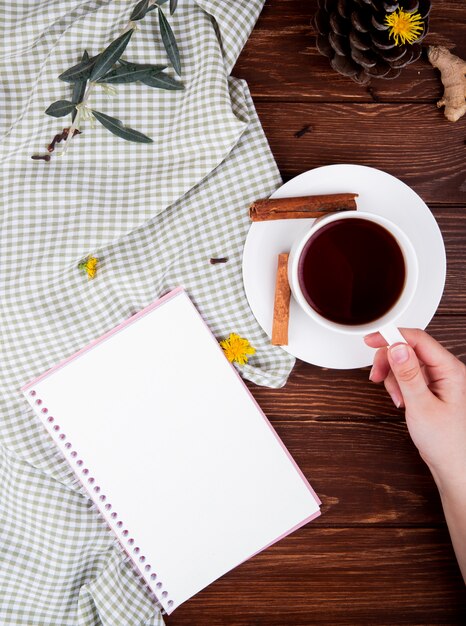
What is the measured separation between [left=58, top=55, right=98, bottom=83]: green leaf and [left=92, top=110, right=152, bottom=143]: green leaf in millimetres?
51

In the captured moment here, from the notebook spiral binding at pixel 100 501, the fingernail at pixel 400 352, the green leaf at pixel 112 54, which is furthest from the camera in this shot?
the notebook spiral binding at pixel 100 501

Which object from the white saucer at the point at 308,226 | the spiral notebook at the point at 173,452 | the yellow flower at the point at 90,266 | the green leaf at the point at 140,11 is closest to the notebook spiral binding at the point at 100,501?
the spiral notebook at the point at 173,452

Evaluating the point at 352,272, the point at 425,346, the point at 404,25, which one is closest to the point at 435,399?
the point at 425,346

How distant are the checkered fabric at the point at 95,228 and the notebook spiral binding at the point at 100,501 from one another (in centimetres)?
2

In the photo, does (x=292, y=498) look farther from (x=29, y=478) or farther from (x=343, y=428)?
(x=29, y=478)

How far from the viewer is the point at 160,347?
863 millimetres

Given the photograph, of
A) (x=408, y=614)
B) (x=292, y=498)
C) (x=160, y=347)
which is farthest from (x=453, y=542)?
(x=160, y=347)

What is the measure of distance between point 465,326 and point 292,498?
0.39 m

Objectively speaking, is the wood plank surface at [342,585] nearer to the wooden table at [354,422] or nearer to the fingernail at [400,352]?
the wooden table at [354,422]

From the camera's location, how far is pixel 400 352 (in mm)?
667

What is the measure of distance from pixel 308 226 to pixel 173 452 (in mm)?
407

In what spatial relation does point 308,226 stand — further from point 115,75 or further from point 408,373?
point 115,75

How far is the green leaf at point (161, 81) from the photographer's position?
80 centimetres

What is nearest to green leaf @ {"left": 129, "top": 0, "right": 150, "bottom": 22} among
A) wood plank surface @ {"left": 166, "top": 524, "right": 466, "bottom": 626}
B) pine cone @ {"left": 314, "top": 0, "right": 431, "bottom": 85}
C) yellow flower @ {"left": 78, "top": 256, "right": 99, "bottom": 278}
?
pine cone @ {"left": 314, "top": 0, "right": 431, "bottom": 85}
